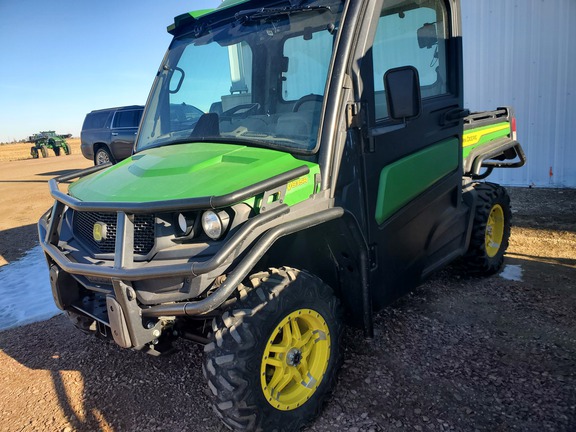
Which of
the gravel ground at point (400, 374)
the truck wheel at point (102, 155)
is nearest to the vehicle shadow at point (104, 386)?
the gravel ground at point (400, 374)

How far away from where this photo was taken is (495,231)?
15.9 feet

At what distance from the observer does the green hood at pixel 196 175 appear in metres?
2.41

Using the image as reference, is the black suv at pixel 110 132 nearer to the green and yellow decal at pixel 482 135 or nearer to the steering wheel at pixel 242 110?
the green and yellow decal at pixel 482 135

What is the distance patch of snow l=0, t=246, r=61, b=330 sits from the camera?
4410mm

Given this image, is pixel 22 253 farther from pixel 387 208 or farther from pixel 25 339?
pixel 387 208

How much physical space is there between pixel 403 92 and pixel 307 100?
1.87 ft

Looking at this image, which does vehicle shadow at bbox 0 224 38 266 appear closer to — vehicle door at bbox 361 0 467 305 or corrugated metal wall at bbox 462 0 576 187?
vehicle door at bbox 361 0 467 305

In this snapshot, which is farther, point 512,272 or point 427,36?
point 512,272

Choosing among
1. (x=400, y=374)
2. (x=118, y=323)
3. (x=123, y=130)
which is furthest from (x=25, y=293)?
(x=123, y=130)

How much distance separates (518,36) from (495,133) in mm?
4365

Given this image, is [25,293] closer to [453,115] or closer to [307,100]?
[307,100]

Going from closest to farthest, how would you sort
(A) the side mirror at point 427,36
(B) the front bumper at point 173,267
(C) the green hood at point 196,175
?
(B) the front bumper at point 173,267, (C) the green hood at point 196,175, (A) the side mirror at point 427,36

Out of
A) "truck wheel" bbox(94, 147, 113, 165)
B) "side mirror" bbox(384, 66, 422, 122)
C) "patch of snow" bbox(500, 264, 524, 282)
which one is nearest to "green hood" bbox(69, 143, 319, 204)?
"side mirror" bbox(384, 66, 422, 122)

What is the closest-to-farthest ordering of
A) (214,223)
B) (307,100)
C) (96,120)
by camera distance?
(214,223) → (307,100) → (96,120)
